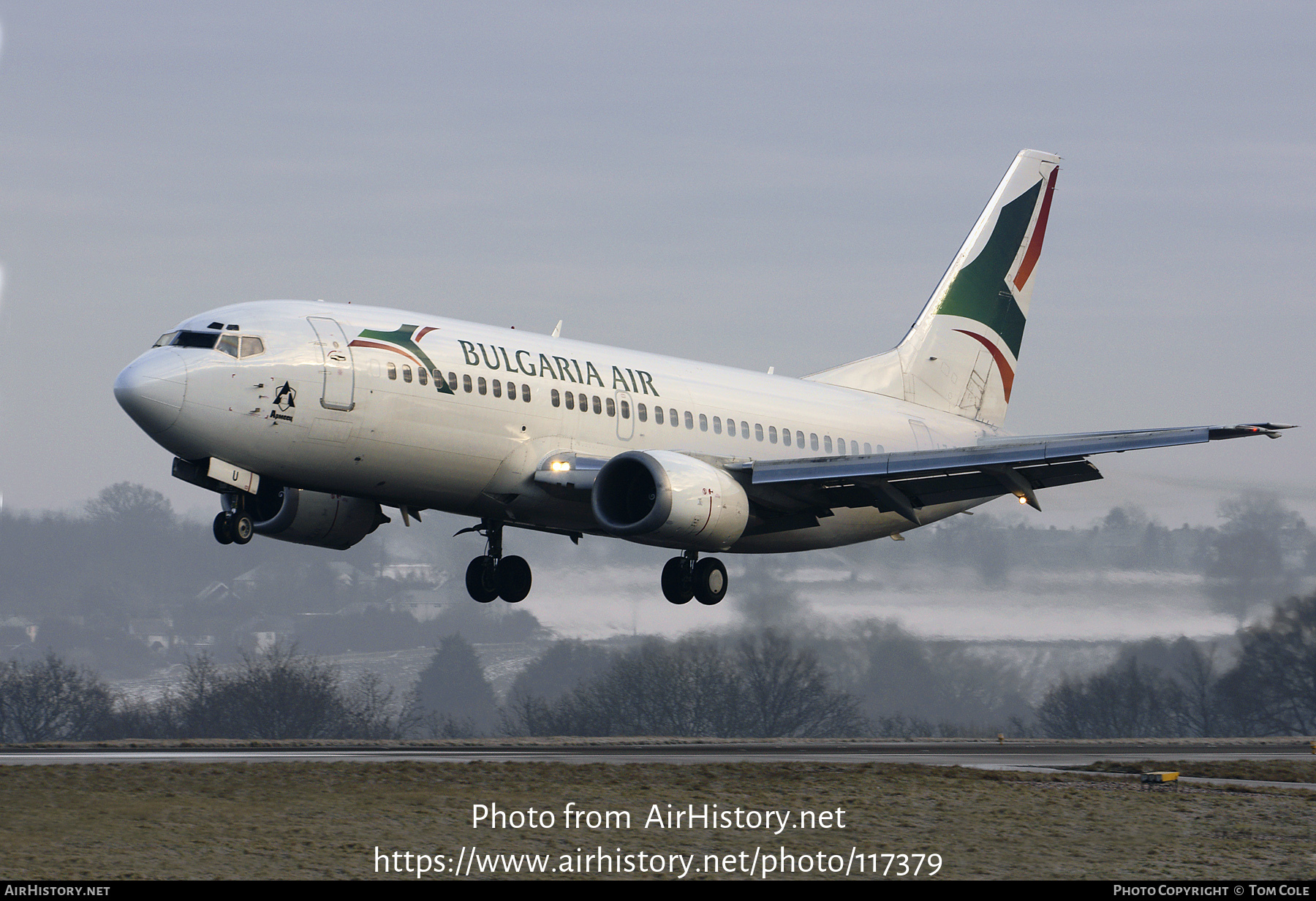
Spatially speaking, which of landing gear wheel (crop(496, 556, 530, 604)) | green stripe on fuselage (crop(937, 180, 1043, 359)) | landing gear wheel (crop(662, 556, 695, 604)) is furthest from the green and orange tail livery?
landing gear wheel (crop(496, 556, 530, 604))

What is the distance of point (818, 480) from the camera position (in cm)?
3269

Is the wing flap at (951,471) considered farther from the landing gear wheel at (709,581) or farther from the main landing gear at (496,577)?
the main landing gear at (496,577)

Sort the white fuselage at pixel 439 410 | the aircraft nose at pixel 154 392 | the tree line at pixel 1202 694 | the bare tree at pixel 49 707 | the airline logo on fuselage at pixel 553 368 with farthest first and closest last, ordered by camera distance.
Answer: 1. the bare tree at pixel 49 707
2. the tree line at pixel 1202 694
3. the airline logo on fuselage at pixel 553 368
4. the white fuselage at pixel 439 410
5. the aircraft nose at pixel 154 392

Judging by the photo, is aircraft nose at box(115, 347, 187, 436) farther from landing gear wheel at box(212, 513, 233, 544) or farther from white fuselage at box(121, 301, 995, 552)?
landing gear wheel at box(212, 513, 233, 544)

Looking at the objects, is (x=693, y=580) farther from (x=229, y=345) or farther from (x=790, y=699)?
(x=790, y=699)

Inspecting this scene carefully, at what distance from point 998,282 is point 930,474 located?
49.4 feet

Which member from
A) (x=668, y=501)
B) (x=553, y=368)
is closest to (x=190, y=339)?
(x=553, y=368)

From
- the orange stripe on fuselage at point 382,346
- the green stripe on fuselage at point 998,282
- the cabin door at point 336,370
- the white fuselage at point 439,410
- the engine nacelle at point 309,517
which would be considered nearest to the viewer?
the white fuselage at point 439,410

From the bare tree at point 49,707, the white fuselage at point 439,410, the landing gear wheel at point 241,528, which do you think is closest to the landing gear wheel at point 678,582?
the white fuselage at point 439,410

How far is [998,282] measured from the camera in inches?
1791

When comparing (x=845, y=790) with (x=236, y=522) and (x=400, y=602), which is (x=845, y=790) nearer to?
(x=236, y=522)

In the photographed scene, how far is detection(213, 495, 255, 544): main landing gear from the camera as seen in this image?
93.5 ft

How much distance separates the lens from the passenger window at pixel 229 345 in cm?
A: 2775

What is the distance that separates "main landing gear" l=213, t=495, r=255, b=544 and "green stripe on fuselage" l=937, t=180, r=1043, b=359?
75.5 feet
